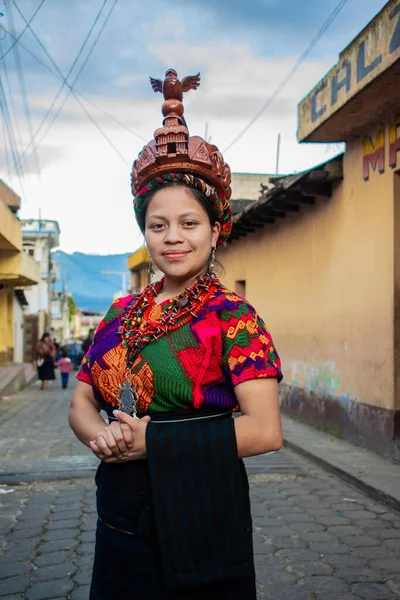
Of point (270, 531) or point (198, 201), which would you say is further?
point (270, 531)

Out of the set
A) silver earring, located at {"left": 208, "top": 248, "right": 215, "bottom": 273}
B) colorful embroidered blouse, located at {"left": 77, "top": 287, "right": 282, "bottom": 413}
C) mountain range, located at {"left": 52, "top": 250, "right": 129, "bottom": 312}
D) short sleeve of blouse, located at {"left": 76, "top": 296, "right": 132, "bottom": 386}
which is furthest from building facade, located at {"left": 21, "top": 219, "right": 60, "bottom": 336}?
colorful embroidered blouse, located at {"left": 77, "top": 287, "right": 282, "bottom": 413}

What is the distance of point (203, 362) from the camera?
5.98 ft

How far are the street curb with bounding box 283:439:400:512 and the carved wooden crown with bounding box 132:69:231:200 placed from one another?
13.6 feet

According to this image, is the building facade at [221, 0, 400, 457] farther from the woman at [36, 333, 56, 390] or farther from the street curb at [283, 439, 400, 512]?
the woman at [36, 333, 56, 390]

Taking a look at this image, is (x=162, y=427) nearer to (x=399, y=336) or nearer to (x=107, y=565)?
(x=107, y=565)

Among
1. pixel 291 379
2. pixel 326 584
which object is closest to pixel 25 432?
pixel 291 379

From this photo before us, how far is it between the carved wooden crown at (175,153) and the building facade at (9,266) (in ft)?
48.5

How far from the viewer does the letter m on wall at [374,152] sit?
24.7 feet

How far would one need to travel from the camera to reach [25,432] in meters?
9.62

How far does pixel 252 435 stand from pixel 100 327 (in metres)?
0.69

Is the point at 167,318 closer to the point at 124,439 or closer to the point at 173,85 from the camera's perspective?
the point at 124,439

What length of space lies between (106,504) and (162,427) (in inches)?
13.1

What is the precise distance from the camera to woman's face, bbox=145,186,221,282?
1.99m

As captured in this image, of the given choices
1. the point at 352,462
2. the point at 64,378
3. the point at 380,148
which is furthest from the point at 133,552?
the point at 64,378
